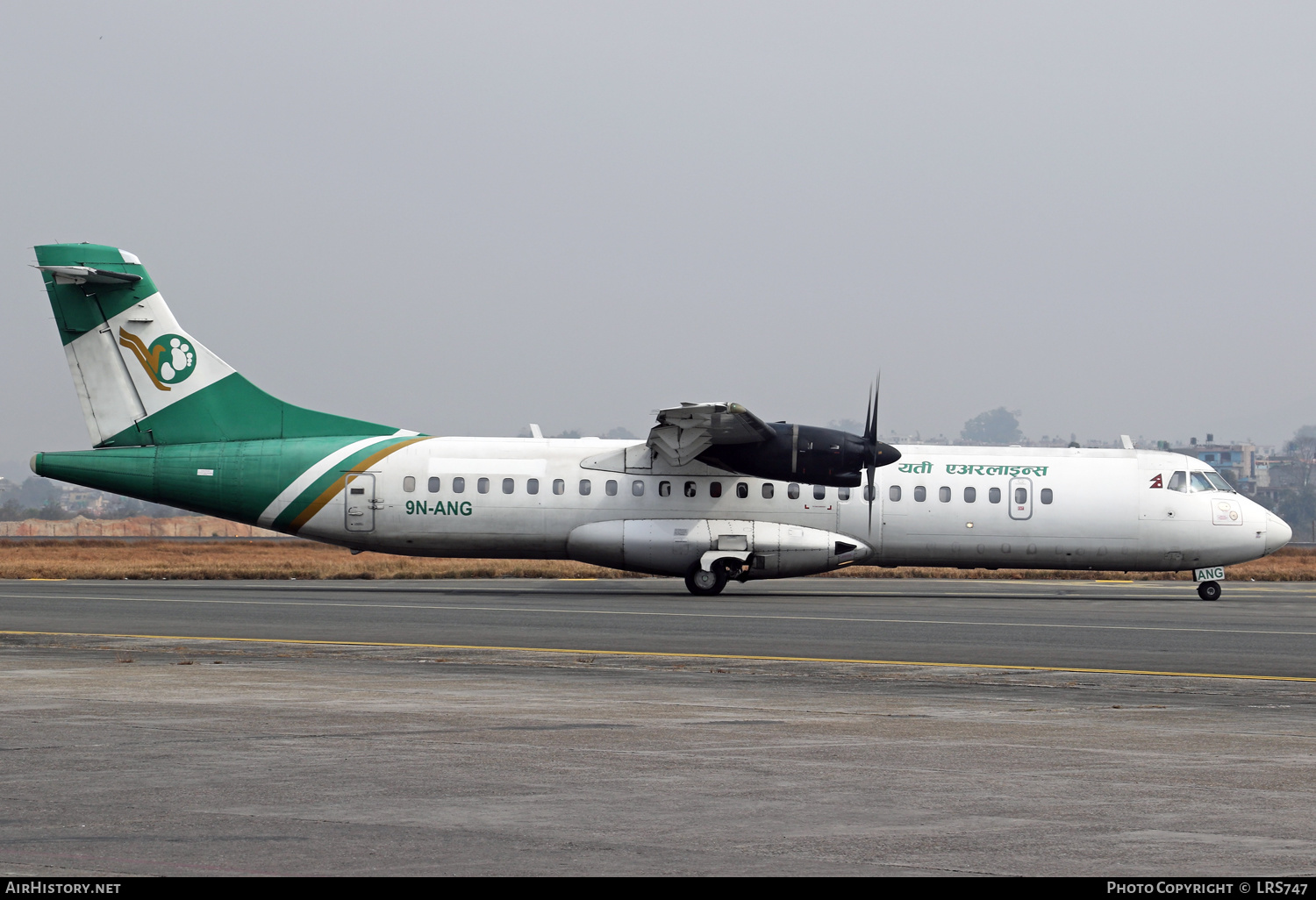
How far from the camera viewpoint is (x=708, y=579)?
32.2 m

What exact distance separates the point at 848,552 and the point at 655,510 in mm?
4734

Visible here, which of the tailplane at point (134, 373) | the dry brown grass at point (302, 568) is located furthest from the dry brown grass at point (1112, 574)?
the tailplane at point (134, 373)

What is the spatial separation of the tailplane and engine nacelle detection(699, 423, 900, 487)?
35.1ft

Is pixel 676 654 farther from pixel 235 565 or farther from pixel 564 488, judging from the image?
pixel 235 565

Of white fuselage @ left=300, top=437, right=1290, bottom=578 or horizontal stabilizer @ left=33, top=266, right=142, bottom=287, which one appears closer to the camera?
horizontal stabilizer @ left=33, top=266, right=142, bottom=287

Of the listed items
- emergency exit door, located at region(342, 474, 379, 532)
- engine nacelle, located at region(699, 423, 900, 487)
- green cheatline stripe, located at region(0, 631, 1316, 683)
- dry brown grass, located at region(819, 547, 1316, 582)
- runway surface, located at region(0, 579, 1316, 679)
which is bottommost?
dry brown grass, located at region(819, 547, 1316, 582)

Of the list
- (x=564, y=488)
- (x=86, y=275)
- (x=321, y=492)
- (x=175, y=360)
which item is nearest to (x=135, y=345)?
(x=175, y=360)

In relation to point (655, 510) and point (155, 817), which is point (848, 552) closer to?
point (655, 510)

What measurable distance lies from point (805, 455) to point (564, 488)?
5842mm

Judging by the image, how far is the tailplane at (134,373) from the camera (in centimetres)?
3219

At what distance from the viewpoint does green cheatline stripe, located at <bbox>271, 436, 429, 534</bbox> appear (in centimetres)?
3191

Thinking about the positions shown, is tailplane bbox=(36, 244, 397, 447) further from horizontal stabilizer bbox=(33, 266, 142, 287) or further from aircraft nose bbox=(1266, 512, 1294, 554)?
aircraft nose bbox=(1266, 512, 1294, 554)

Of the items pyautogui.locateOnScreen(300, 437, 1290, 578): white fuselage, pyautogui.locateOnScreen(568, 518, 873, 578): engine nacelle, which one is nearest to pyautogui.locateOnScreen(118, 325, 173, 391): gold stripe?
pyautogui.locateOnScreen(300, 437, 1290, 578): white fuselage

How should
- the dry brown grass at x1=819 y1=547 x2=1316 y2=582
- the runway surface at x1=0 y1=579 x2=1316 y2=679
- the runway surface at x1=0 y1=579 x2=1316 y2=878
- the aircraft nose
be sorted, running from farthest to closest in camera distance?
the dry brown grass at x1=819 y1=547 x2=1316 y2=582 < the aircraft nose < the runway surface at x1=0 y1=579 x2=1316 y2=679 < the runway surface at x1=0 y1=579 x2=1316 y2=878
